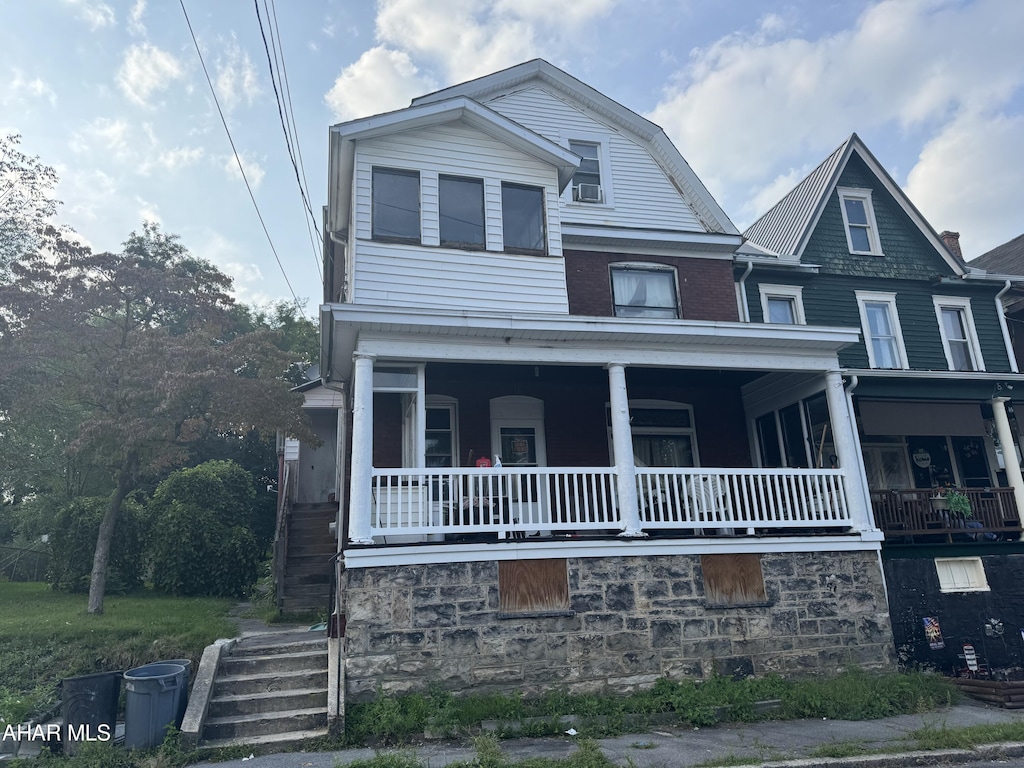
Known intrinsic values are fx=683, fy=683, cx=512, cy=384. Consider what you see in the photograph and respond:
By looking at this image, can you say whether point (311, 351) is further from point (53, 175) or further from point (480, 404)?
point (480, 404)

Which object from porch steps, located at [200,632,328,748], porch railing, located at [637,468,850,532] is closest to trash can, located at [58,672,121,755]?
porch steps, located at [200,632,328,748]

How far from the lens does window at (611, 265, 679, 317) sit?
41.2ft

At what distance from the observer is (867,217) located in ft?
49.5

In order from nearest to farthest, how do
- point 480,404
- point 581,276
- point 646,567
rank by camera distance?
point 646,567 < point 480,404 < point 581,276

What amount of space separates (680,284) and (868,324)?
178 inches

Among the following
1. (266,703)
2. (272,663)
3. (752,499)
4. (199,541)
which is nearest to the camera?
(266,703)

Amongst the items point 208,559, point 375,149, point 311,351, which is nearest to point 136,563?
point 208,559

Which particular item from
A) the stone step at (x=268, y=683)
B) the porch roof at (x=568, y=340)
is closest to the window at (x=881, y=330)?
the porch roof at (x=568, y=340)

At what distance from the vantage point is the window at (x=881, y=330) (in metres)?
14.1

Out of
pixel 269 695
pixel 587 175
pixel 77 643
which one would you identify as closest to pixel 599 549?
pixel 269 695

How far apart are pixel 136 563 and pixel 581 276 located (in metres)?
10.7

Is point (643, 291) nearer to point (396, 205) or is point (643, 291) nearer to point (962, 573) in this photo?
point (396, 205)

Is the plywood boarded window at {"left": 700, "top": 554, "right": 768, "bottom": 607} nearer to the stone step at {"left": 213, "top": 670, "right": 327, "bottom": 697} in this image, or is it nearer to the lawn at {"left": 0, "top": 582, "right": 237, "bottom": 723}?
the stone step at {"left": 213, "top": 670, "right": 327, "bottom": 697}

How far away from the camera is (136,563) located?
1396 cm
